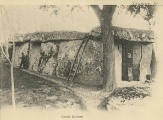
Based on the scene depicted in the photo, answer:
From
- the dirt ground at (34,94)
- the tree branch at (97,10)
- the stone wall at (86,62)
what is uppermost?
the tree branch at (97,10)

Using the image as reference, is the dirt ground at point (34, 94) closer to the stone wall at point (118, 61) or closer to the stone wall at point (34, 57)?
the stone wall at point (34, 57)

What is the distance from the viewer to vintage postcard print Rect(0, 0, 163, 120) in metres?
2.40

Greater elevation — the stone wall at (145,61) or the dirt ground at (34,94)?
the stone wall at (145,61)

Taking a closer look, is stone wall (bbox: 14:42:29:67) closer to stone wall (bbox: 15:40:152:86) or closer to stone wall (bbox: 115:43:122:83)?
stone wall (bbox: 15:40:152:86)

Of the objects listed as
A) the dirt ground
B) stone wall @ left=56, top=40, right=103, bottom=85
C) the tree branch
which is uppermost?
the tree branch

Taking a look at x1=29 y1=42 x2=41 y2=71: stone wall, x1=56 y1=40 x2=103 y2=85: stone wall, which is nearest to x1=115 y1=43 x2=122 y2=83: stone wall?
x1=56 y1=40 x2=103 y2=85: stone wall

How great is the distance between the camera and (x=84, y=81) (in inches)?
97.4

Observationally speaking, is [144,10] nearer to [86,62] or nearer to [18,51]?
[86,62]

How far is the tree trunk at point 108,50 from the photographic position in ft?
7.99

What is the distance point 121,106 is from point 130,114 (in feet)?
0.26

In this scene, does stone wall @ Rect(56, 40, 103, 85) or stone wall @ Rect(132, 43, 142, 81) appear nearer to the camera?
stone wall @ Rect(56, 40, 103, 85)

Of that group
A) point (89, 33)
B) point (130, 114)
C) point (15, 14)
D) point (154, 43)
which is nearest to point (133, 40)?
point (154, 43)

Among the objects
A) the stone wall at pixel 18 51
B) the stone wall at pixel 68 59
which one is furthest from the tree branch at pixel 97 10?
the stone wall at pixel 18 51

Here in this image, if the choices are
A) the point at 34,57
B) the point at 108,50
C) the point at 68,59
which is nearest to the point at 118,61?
the point at 108,50
